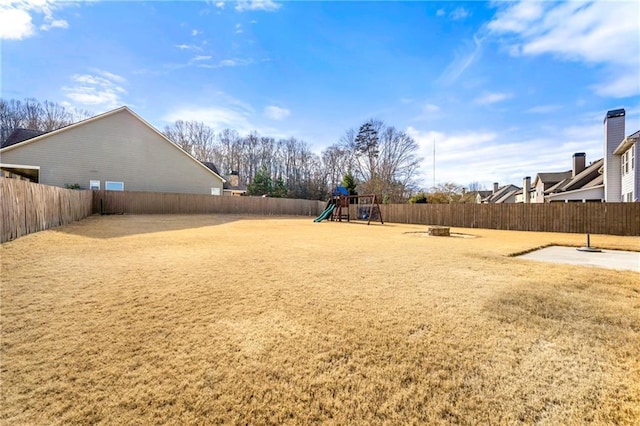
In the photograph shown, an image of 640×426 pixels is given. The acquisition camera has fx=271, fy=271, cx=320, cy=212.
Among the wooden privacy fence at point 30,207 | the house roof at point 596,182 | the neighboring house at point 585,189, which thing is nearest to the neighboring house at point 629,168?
the neighboring house at point 585,189

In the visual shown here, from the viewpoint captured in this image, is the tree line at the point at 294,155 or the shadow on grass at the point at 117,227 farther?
the tree line at the point at 294,155

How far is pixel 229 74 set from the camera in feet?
48.2

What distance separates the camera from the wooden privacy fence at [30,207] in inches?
235

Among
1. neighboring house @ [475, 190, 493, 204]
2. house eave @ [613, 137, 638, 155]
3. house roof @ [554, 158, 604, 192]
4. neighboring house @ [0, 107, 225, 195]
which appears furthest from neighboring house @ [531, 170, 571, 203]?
neighboring house @ [0, 107, 225, 195]

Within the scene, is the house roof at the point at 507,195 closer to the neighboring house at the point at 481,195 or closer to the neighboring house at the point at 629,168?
the neighboring house at the point at 481,195

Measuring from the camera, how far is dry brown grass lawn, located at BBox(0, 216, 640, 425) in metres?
1.85

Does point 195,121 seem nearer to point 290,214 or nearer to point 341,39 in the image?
point 290,214

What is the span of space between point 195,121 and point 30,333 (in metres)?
41.1

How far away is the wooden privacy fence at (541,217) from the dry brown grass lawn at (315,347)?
1106cm

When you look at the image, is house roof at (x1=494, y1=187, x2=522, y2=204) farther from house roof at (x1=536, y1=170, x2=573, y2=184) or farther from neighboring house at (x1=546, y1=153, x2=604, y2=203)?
neighboring house at (x1=546, y1=153, x2=604, y2=203)

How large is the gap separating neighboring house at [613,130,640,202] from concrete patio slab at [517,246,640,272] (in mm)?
9556

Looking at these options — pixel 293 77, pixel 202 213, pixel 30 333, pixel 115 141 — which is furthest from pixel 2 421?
pixel 115 141

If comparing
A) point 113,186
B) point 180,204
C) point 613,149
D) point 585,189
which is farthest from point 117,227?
point 585,189

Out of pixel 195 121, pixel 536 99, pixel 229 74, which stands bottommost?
pixel 536 99
